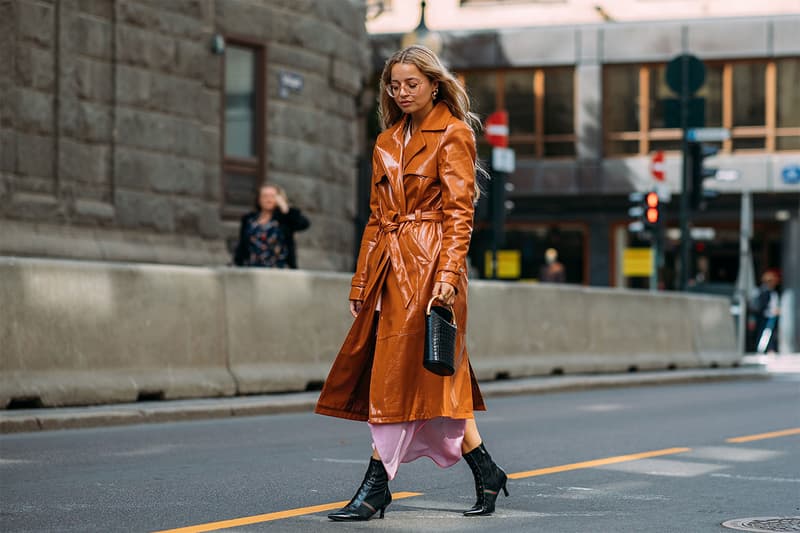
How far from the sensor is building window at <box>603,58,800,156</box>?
108ft

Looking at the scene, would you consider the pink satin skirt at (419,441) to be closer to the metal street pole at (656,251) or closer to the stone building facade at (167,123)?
the stone building facade at (167,123)

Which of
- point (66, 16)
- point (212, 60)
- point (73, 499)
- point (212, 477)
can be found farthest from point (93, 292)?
point (212, 60)

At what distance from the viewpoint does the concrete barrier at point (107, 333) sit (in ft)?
34.7

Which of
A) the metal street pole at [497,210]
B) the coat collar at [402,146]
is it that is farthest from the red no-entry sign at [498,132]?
the coat collar at [402,146]

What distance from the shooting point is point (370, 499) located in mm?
6168

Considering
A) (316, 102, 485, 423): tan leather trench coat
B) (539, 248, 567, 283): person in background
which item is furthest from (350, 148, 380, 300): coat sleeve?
(539, 248, 567, 283): person in background

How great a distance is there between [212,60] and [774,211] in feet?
55.9

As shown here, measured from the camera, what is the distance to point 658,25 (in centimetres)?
3334

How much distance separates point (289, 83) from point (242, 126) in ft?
3.11

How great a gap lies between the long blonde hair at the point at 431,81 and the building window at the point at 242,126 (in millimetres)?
13327

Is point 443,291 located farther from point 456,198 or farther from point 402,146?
point 402,146

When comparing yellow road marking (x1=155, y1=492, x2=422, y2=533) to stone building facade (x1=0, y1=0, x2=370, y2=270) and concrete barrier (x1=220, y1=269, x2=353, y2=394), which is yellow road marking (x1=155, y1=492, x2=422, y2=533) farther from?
stone building facade (x1=0, y1=0, x2=370, y2=270)

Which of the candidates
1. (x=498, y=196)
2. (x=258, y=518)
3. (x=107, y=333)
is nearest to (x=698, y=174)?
(x=498, y=196)

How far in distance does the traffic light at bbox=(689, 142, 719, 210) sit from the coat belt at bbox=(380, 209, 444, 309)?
16315mm
